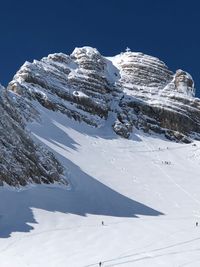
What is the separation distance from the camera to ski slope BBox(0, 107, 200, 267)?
134 feet

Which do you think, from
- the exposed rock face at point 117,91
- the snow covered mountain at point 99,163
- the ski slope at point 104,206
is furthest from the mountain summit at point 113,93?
the ski slope at point 104,206

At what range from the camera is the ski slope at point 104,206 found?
40844 mm

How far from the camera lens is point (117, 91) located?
395ft

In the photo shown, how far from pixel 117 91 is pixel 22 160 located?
206ft

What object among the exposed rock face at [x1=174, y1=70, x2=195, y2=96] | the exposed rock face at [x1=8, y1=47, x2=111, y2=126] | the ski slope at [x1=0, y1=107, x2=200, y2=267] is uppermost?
the exposed rock face at [x1=174, y1=70, x2=195, y2=96]

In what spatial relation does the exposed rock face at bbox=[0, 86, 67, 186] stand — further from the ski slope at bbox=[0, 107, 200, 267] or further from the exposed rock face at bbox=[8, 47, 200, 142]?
the exposed rock face at bbox=[8, 47, 200, 142]

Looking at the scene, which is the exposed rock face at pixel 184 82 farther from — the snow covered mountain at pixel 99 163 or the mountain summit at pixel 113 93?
the snow covered mountain at pixel 99 163

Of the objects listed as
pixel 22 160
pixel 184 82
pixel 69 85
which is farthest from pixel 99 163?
pixel 184 82

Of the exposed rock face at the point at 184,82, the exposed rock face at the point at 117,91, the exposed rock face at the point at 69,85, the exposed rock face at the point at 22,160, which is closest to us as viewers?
the exposed rock face at the point at 22,160

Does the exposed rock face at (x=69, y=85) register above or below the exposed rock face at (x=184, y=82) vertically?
below

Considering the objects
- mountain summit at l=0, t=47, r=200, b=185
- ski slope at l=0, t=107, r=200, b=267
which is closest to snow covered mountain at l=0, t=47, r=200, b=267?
ski slope at l=0, t=107, r=200, b=267

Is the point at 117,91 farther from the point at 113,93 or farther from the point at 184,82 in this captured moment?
the point at 184,82

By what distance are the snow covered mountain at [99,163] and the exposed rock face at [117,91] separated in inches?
10.7

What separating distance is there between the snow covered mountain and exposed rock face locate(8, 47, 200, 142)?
271 millimetres
